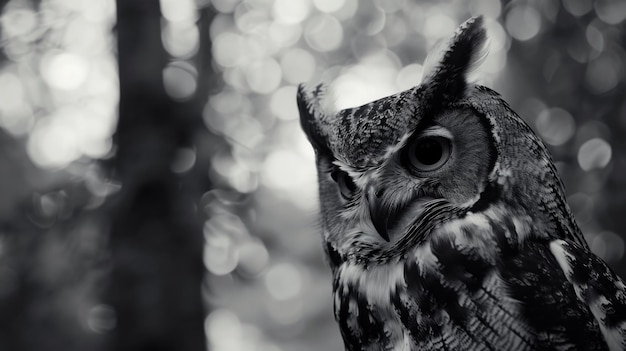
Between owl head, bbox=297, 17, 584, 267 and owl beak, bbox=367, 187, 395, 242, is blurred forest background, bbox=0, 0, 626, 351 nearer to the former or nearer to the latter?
owl head, bbox=297, 17, 584, 267

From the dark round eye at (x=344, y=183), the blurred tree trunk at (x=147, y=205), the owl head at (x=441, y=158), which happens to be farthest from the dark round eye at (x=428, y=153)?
the blurred tree trunk at (x=147, y=205)

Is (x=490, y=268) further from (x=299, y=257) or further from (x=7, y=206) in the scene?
(x=299, y=257)

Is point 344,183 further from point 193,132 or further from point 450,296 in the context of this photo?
point 193,132

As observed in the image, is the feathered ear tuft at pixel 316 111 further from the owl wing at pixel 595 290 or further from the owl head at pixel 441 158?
the owl wing at pixel 595 290

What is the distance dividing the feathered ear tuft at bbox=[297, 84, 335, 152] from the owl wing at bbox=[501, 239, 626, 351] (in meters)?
0.72

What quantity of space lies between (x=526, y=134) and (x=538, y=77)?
504cm

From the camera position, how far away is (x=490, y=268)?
1.37 metres

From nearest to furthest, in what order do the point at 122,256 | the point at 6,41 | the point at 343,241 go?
1. the point at 343,241
2. the point at 122,256
3. the point at 6,41

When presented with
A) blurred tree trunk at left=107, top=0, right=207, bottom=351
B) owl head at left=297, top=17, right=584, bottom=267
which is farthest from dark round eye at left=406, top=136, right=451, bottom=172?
blurred tree trunk at left=107, top=0, right=207, bottom=351

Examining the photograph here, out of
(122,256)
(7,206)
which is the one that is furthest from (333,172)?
(7,206)

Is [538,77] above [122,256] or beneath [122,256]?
above

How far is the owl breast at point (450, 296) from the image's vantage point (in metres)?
1.31

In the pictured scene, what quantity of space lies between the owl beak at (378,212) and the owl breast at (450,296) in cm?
10

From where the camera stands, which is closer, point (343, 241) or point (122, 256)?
point (343, 241)
